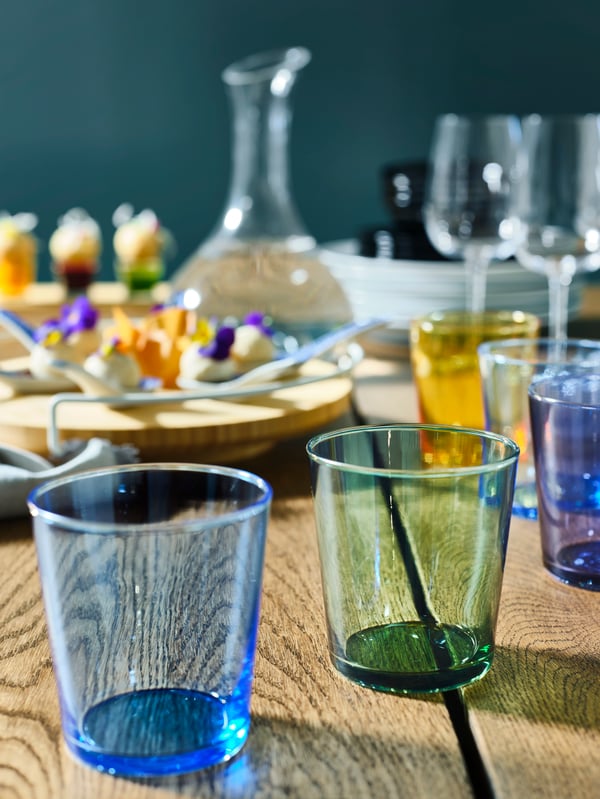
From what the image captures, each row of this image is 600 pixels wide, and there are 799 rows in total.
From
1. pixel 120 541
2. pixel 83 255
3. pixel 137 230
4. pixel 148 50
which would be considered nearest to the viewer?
pixel 120 541

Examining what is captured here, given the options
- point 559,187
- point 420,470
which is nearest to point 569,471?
point 420,470

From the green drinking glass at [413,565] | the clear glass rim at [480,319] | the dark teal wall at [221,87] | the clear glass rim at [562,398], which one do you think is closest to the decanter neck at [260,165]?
the clear glass rim at [480,319]

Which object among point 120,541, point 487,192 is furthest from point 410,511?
point 487,192

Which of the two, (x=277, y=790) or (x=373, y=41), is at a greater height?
(x=373, y=41)

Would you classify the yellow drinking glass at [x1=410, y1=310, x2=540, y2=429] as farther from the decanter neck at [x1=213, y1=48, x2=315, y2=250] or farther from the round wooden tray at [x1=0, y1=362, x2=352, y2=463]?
the decanter neck at [x1=213, y1=48, x2=315, y2=250]

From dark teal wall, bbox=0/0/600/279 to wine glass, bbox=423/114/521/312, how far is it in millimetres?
2452

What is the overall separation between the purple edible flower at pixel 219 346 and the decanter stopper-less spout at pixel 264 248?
25cm

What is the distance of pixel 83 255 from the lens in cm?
216

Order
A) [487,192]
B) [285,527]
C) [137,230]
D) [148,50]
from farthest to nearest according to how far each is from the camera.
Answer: [148,50]
[137,230]
[487,192]
[285,527]

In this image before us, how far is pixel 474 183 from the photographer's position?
115 cm

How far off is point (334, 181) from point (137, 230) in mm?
1404

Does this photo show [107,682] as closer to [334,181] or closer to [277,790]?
[277,790]

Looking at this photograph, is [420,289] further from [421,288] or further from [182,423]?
[182,423]

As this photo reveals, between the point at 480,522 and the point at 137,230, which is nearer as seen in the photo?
the point at 480,522
